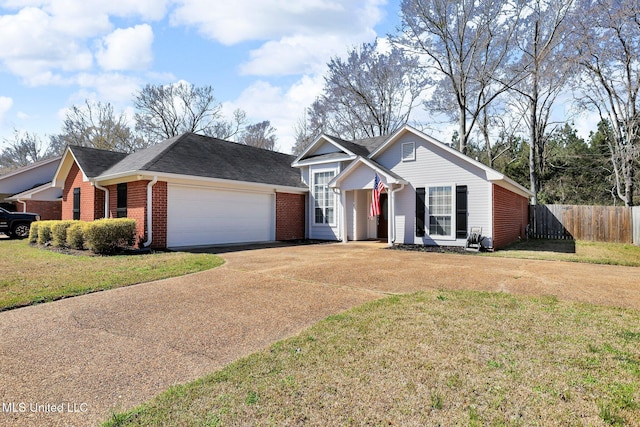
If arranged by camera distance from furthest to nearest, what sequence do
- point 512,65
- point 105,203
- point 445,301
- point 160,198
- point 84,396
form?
point 512,65 < point 105,203 < point 160,198 < point 445,301 < point 84,396

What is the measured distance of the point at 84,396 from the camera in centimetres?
272

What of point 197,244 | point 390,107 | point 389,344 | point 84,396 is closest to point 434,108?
point 390,107

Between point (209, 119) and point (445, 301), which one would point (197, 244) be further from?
point (209, 119)

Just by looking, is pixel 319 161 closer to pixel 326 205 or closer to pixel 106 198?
pixel 326 205

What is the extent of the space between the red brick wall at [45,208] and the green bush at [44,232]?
10.5m

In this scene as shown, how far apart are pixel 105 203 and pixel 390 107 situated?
2014 centimetres

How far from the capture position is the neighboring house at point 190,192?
11992 mm

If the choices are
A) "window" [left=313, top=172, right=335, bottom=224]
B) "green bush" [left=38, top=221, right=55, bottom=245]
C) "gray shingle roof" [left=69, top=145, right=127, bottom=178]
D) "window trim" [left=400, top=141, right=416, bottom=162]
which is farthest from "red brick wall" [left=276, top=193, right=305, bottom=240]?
"green bush" [left=38, top=221, right=55, bottom=245]

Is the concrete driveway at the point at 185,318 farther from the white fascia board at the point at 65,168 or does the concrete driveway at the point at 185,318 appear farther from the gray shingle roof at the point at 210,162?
the white fascia board at the point at 65,168

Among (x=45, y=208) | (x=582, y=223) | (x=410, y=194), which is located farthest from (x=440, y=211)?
(x=45, y=208)

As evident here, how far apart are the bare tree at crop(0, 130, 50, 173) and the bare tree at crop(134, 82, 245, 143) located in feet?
61.0

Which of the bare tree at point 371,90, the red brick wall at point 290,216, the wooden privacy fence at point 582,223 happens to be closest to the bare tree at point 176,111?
the bare tree at point 371,90

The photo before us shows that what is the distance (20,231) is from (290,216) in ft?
46.2

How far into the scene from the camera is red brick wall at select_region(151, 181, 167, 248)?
11781 millimetres
